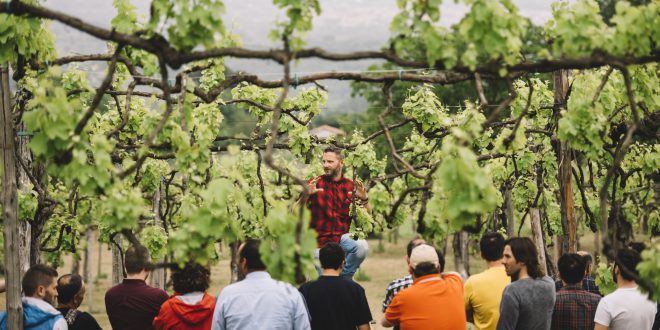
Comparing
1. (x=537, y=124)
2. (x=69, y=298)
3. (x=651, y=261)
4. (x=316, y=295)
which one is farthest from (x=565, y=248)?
(x=69, y=298)

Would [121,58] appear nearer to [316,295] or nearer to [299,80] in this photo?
[299,80]

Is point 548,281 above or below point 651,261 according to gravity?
below

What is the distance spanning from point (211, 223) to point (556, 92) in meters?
5.09

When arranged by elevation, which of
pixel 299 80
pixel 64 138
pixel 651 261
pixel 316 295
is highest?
pixel 299 80

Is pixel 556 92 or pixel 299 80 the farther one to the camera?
pixel 556 92

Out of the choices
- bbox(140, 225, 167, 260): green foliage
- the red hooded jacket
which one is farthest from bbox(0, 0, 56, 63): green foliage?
bbox(140, 225, 167, 260): green foliage

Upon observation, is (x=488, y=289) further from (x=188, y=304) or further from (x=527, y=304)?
(x=188, y=304)

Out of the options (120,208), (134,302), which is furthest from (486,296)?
(120,208)

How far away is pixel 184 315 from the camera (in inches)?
200

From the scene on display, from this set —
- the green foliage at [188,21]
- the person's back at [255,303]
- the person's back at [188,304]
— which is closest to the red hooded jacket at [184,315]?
the person's back at [188,304]

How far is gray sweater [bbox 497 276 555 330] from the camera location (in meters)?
5.21

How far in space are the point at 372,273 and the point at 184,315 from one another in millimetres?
19854

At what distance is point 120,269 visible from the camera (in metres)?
12.3

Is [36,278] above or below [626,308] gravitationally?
above
